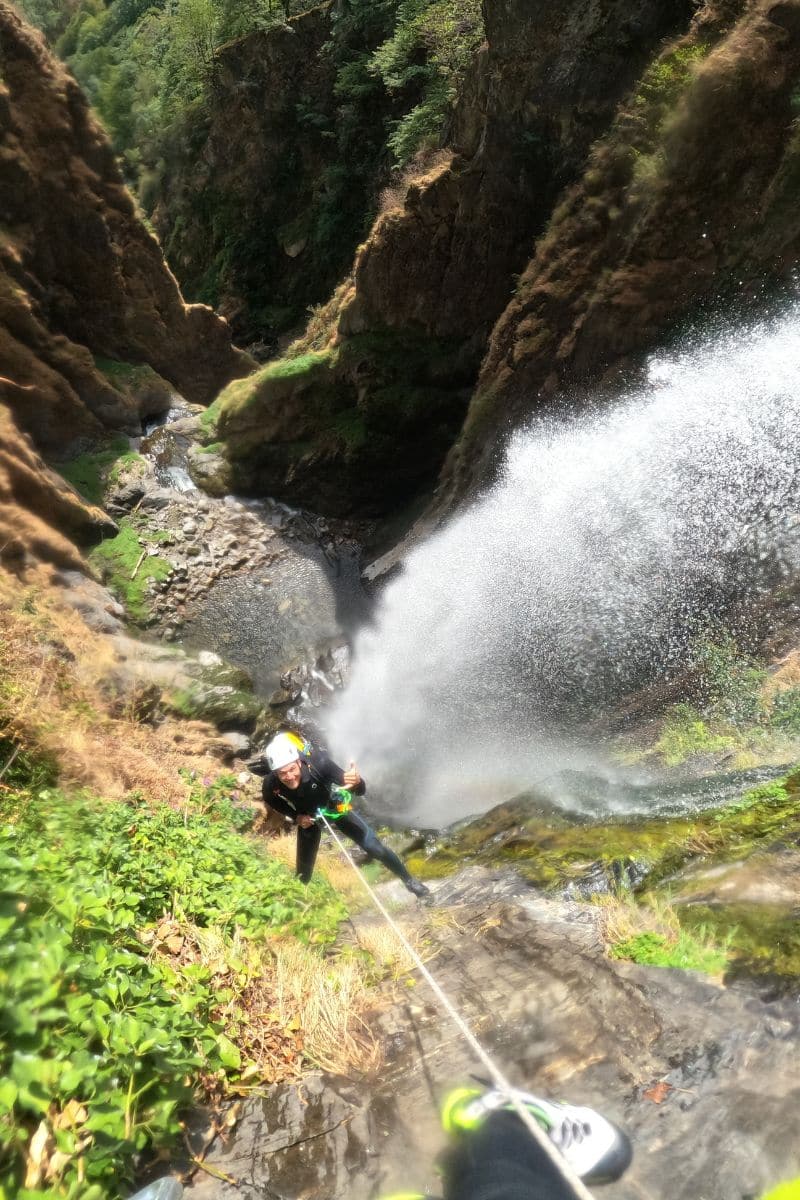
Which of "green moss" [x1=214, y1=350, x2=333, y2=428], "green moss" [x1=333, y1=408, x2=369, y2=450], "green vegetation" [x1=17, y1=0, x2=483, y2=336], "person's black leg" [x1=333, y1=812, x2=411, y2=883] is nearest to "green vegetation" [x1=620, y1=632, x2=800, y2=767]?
"person's black leg" [x1=333, y1=812, x2=411, y2=883]

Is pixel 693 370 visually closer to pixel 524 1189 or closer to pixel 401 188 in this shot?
pixel 401 188

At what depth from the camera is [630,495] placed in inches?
381

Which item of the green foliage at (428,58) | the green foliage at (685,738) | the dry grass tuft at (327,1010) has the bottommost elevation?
the green foliage at (685,738)

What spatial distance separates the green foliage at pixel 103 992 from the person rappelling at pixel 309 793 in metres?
0.80

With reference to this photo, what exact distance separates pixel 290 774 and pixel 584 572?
6347 mm

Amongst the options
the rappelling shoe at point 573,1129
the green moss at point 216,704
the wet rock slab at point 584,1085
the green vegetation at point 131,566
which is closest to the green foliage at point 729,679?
the wet rock slab at point 584,1085

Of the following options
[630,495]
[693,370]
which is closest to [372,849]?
[630,495]

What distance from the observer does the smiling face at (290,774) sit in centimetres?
510

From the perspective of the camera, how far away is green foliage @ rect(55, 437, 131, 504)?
15258 mm

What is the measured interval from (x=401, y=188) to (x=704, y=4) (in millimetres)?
6362

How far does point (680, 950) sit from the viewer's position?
344cm

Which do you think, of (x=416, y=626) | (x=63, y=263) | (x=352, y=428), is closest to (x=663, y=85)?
(x=352, y=428)

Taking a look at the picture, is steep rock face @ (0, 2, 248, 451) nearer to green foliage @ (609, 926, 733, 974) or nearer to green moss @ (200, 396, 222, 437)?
green moss @ (200, 396, 222, 437)

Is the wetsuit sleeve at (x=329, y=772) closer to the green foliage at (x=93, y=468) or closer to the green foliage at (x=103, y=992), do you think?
the green foliage at (x=103, y=992)
